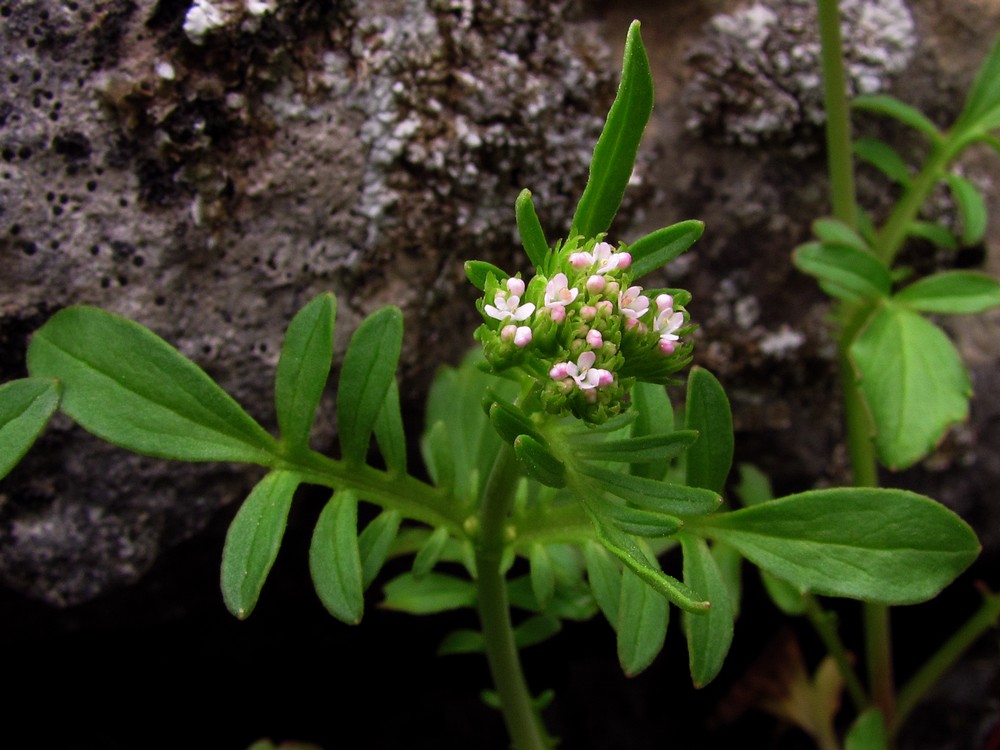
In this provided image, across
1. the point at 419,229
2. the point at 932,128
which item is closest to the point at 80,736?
the point at 419,229

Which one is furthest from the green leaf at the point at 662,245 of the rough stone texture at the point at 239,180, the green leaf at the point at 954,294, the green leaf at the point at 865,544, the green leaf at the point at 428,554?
the green leaf at the point at 954,294

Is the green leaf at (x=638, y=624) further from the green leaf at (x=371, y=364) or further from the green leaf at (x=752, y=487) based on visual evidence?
the green leaf at (x=752, y=487)

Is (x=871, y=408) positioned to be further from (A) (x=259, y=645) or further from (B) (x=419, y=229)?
(A) (x=259, y=645)

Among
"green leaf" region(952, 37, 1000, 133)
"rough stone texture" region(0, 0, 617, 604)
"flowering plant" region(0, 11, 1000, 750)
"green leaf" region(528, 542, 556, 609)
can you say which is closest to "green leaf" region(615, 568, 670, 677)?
"flowering plant" region(0, 11, 1000, 750)

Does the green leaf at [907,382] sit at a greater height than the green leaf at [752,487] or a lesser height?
greater

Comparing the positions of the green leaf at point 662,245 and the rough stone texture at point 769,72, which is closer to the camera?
the green leaf at point 662,245

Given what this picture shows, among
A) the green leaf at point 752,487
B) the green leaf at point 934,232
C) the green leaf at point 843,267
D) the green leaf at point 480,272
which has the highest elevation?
the green leaf at point 480,272
